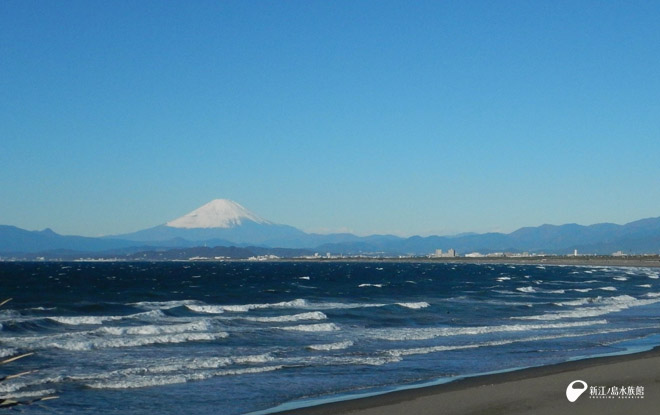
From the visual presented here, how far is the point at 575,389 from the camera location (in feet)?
56.3

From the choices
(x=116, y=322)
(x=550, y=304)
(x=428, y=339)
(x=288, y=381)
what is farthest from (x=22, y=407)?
(x=550, y=304)

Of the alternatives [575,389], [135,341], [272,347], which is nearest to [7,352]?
[135,341]

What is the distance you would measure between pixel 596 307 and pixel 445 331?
19278 millimetres

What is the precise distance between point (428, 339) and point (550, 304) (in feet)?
75.3

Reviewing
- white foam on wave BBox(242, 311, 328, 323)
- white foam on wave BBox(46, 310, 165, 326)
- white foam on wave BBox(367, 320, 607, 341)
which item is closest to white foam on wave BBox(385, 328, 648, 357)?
white foam on wave BBox(367, 320, 607, 341)

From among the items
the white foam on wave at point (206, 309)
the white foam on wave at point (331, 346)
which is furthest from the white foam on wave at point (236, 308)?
the white foam on wave at point (331, 346)

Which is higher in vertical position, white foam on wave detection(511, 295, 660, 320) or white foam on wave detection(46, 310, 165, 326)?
white foam on wave detection(46, 310, 165, 326)

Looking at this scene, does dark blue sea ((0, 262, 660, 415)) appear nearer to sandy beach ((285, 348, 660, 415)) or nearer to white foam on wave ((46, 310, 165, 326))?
white foam on wave ((46, 310, 165, 326))
